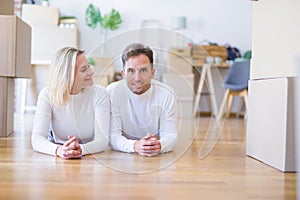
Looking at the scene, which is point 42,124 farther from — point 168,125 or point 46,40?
point 46,40

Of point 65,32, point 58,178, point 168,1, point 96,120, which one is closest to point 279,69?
point 96,120

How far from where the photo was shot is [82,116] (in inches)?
55.0

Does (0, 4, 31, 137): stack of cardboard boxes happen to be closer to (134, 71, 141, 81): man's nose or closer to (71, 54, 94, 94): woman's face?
(71, 54, 94, 94): woman's face

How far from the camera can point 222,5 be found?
4.20 meters

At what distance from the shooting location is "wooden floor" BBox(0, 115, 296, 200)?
2.85ft

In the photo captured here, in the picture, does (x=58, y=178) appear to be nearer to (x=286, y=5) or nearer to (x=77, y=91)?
(x=77, y=91)

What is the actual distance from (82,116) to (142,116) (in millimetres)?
204

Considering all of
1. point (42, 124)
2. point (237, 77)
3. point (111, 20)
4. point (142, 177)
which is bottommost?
point (142, 177)

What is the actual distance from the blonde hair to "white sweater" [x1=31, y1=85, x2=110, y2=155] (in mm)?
26

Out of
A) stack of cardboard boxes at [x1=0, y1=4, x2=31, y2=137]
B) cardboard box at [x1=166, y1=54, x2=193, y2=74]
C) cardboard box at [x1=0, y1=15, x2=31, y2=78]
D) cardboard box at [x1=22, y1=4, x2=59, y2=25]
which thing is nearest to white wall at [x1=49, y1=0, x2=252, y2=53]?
cardboard box at [x1=22, y1=4, x2=59, y2=25]

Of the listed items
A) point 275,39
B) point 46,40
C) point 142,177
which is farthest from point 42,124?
point 46,40

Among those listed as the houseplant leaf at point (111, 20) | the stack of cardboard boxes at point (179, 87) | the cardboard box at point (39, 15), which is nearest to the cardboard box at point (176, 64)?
the stack of cardboard boxes at point (179, 87)

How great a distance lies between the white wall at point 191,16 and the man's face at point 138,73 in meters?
2.78

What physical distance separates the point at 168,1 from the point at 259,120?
119 inches
